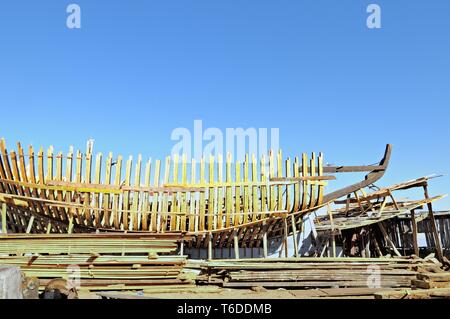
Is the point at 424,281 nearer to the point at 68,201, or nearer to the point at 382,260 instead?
the point at 382,260

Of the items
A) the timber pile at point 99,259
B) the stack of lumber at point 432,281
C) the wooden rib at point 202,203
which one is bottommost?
the stack of lumber at point 432,281

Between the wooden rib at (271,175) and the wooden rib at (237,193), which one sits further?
the wooden rib at (271,175)

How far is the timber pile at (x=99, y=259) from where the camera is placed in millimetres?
9938

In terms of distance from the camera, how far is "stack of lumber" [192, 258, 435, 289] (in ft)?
34.2

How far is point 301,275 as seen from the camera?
34.8 feet

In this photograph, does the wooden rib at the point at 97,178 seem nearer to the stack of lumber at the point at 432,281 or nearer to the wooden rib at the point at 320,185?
the wooden rib at the point at 320,185

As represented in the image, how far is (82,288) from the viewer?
9719 millimetres

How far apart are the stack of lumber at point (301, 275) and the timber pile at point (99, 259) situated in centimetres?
104

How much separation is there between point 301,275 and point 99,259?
5.56 m

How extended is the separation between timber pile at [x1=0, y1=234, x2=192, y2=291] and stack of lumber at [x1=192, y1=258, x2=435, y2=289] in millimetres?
1040

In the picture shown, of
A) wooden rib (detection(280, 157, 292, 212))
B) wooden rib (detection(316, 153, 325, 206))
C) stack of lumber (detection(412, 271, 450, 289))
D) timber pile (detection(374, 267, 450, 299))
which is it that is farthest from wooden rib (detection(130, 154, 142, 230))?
stack of lumber (detection(412, 271, 450, 289))

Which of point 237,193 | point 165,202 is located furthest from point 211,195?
point 165,202

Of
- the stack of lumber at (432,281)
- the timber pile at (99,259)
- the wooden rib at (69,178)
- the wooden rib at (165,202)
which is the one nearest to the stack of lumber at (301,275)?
the stack of lumber at (432,281)
